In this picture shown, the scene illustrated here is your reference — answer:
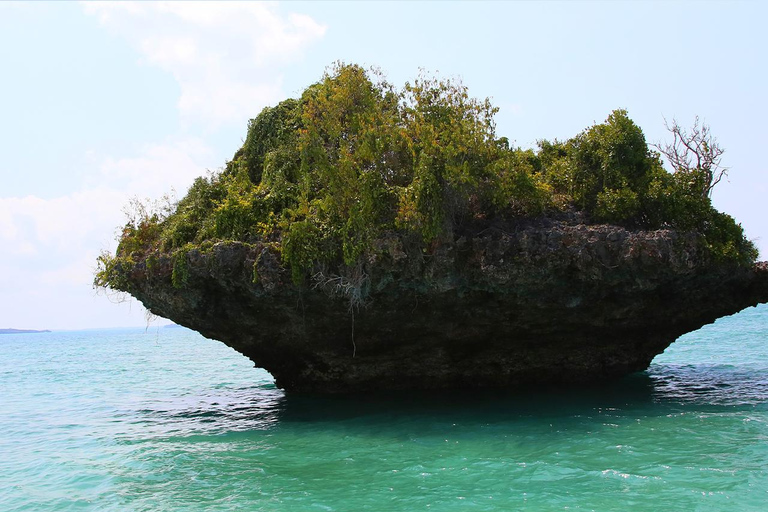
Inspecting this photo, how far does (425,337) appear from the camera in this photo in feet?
49.0

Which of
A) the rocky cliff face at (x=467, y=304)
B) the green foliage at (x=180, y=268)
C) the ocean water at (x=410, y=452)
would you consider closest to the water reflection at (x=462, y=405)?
the ocean water at (x=410, y=452)

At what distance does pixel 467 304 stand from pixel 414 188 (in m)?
3.22

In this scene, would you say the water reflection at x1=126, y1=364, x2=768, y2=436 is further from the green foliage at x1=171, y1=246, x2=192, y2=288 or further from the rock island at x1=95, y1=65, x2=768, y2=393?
the green foliage at x1=171, y1=246, x2=192, y2=288

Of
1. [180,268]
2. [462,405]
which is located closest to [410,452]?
[462,405]

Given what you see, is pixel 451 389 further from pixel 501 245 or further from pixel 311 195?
pixel 311 195

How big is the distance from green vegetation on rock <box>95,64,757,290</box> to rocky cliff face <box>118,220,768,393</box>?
0.46 m

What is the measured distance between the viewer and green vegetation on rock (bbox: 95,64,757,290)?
12.9 meters

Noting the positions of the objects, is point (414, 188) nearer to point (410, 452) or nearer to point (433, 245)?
point (433, 245)

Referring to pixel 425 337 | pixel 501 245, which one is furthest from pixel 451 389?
pixel 501 245

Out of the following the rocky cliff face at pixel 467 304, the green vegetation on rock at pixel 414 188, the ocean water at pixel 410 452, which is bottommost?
the ocean water at pixel 410 452

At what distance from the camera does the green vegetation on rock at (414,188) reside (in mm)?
12891

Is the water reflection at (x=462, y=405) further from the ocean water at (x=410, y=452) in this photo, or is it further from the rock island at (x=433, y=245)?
the rock island at (x=433, y=245)

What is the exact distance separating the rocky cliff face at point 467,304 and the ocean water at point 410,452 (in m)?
1.02

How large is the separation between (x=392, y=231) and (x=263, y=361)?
21.8ft
